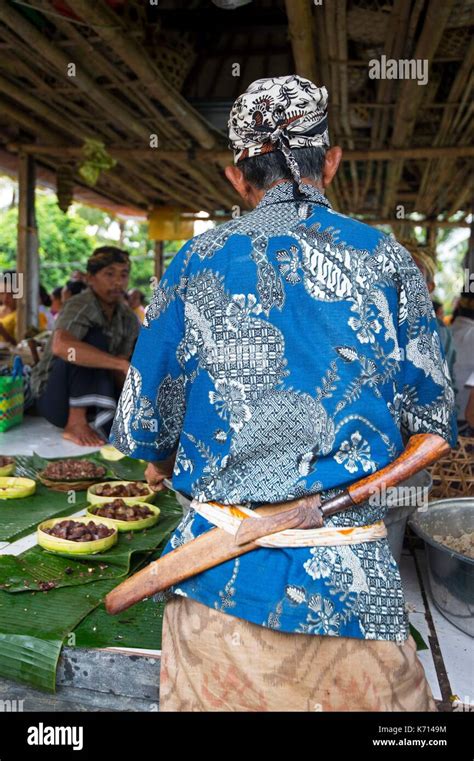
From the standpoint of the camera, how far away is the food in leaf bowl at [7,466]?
3.74 m

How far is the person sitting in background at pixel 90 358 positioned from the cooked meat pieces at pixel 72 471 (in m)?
0.86

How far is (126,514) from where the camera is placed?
309 centimetres

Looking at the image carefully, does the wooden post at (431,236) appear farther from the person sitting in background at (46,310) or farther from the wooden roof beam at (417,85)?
the person sitting in background at (46,310)

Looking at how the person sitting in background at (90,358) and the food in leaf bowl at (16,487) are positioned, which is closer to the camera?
the food in leaf bowl at (16,487)

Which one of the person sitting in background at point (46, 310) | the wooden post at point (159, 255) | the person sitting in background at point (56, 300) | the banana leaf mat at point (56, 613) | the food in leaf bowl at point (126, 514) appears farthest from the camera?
the wooden post at point (159, 255)

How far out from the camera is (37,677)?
202 cm

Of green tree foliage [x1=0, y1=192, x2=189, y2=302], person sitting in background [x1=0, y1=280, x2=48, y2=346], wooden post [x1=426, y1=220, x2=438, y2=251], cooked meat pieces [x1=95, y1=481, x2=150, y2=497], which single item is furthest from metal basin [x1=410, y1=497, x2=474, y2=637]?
green tree foliage [x1=0, y1=192, x2=189, y2=302]

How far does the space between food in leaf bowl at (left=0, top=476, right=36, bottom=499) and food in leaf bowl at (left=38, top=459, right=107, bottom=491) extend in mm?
105

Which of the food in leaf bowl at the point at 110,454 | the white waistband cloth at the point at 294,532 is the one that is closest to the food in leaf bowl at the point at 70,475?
the food in leaf bowl at the point at 110,454

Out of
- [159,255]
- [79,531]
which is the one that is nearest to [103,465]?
[79,531]

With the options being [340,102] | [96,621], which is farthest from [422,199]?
[96,621]

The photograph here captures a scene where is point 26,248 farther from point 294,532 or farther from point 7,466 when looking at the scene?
point 294,532

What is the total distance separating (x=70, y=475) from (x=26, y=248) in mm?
3764

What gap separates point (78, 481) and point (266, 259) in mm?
2639
